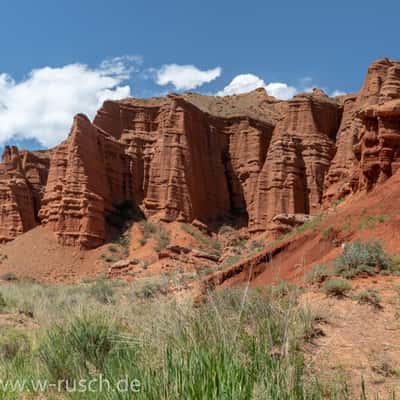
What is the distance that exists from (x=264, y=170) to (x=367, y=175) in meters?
35.8

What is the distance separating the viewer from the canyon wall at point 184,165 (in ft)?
154

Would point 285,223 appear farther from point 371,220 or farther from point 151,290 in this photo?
point 151,290

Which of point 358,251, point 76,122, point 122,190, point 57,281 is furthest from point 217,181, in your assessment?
point 358,251

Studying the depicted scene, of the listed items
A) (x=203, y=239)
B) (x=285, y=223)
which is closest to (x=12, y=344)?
(x=285, y=223)

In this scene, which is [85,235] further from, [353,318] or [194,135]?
[353,318]

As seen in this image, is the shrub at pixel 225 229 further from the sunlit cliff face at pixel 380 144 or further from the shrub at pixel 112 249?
the sunlit cliff face at pixel 380 144

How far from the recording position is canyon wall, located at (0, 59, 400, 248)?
4688 cm

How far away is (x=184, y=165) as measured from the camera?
2055 inches

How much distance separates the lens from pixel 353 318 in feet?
26.0

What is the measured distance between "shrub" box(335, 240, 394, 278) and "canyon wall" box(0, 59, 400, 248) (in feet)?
109

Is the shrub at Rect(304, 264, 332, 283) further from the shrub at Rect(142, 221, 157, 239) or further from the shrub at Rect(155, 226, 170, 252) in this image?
the shrub at Rect(142, 221, 157, 239)

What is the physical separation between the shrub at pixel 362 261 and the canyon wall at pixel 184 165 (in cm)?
3315

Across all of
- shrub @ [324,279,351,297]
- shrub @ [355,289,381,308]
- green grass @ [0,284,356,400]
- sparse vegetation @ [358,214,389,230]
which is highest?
sparse vegetation @ [358,214,389,230]

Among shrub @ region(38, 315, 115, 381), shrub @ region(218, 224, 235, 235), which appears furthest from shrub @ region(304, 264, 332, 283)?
shrub @ region(218, 224, 235, 235)
